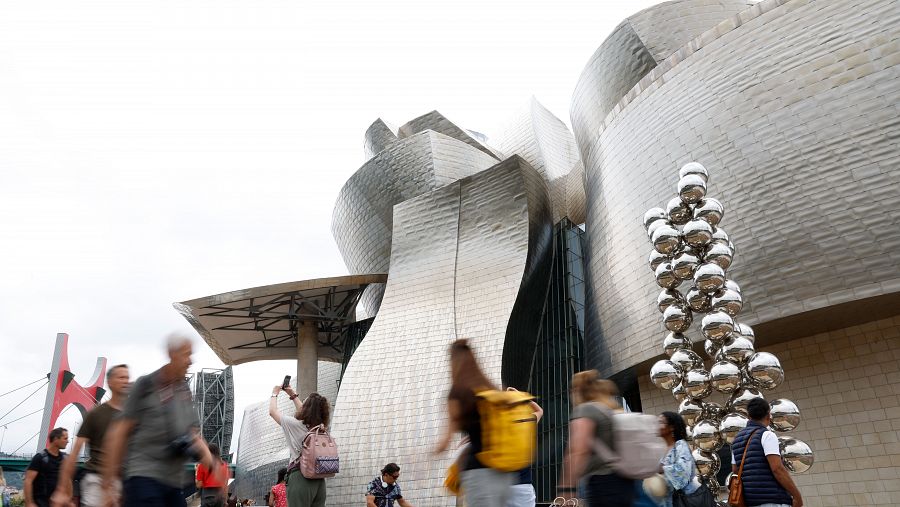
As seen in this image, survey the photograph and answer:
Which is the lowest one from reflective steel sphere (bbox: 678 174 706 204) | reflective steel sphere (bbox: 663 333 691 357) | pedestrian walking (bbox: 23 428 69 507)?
pedestrian walking (bbox: 23 428 69 507)

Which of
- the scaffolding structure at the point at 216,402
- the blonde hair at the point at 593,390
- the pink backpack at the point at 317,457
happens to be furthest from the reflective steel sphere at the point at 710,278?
the scaffolding structure at the point at 216,402

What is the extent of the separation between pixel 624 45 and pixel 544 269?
248 inches

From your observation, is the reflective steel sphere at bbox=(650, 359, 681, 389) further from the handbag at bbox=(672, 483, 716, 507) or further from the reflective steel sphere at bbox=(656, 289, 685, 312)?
the handbag at bbox=(672, 483, 716, 507)

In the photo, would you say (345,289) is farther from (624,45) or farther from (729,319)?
(729,319)

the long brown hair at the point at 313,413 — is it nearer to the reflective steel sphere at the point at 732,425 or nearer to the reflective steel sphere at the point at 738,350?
the reflective steel sphere at the point at 732,425

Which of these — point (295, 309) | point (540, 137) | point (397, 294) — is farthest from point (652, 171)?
point (295, 309)

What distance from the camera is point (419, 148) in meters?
19.1

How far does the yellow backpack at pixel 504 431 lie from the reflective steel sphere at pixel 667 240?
5.60 meters

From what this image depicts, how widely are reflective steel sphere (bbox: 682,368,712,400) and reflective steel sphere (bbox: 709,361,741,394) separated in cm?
23

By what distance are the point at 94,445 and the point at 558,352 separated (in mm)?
14969

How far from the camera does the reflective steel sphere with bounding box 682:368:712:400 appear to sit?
7.53m

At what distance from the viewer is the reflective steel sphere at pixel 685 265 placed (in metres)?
7.79

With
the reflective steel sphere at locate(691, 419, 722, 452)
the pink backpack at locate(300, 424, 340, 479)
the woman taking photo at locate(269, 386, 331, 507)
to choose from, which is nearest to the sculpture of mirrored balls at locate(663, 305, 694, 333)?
the reflective steel sphere at locate(691, 419, 722, 452)

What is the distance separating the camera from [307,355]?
21609 millimetres
